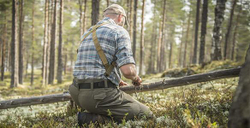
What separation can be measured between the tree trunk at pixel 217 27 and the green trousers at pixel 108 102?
986 centimetres

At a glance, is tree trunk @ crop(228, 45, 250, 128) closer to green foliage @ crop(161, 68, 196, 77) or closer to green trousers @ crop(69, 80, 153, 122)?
green trousers @ crop(69, 80, 153, 122)

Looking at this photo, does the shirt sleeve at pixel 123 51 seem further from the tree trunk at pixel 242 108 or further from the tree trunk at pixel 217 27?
the tree trunk at pixel 217 27

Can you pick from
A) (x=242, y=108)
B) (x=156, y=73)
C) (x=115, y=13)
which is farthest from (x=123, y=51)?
(x=156, y=73)

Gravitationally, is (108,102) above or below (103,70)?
below

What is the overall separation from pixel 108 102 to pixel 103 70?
60cm

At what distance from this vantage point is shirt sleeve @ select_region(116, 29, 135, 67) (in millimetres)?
2974

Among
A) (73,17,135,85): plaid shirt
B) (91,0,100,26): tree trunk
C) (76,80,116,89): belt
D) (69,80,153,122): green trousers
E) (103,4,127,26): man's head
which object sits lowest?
(69,80,153,122): green trousers

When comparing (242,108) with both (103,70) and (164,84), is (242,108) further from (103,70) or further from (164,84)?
(164,84)

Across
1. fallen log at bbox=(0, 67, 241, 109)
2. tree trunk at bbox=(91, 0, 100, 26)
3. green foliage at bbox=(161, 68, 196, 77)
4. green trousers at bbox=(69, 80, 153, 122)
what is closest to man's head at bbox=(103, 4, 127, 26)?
green trousers at bbox=(69, 80, 153, 122)

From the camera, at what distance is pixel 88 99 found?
10.4 feet

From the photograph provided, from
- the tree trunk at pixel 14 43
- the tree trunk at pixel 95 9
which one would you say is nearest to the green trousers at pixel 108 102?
the tree trunk at pixel 95 9

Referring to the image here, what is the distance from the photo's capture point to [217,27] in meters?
11.1

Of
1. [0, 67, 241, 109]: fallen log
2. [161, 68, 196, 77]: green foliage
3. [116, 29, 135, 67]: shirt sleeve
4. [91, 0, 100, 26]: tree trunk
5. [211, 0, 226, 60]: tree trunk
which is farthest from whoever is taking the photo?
[91, 0, 100, 26]: tree trunk

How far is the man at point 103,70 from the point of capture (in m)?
3.08
